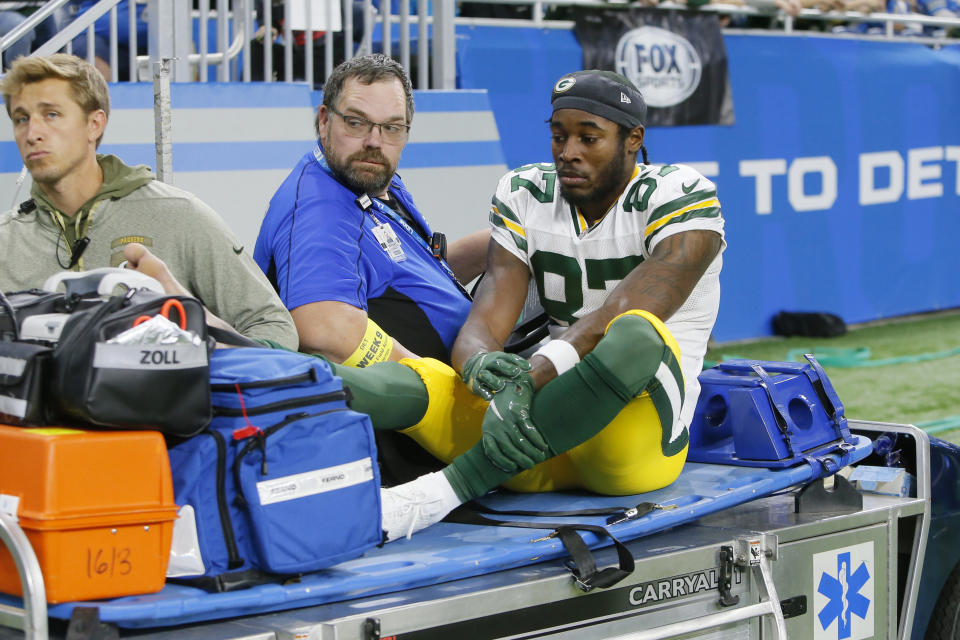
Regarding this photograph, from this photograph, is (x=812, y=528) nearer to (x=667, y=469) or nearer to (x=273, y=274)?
(x=667, y=469)

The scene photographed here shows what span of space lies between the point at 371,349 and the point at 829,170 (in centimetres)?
728

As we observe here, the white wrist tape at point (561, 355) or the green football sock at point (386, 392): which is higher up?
the white wrist tape at point (561, 355)

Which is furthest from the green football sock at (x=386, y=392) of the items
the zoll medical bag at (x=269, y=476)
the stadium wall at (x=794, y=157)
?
the stadium wall at (x=794, y=157)

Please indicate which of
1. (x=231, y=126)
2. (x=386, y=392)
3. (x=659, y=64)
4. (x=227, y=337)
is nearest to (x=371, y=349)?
(x=386, y=392)

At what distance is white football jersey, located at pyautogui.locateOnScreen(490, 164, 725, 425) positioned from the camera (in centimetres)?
321

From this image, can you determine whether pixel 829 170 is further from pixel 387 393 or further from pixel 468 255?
pixel 387 393

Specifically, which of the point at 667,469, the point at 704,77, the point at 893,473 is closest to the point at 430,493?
the point at 667,469

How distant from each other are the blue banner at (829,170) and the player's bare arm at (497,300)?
4574 mm

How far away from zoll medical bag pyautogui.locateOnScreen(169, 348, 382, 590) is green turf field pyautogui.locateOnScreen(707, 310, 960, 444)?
4.41m

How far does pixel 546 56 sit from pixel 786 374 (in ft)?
16.0

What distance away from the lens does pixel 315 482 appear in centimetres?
238

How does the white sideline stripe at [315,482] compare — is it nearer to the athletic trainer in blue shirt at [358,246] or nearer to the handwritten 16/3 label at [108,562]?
the handwritten 16/3 label at [108,562]

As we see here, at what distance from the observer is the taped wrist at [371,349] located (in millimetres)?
3195

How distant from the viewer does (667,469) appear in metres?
3.11
